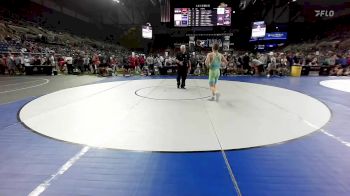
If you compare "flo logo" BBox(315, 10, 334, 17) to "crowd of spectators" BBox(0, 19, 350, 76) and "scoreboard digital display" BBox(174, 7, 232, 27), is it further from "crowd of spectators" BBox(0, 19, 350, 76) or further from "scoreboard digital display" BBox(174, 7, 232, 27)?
"scoreboard digital display" BBox(174, 7, 232, 27)

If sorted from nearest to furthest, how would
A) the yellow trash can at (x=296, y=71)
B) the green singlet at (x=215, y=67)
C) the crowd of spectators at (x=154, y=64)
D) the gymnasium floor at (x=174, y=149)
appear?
1. the gymnasium floor at (x=174, y=149)
2. the green singlet at (x=215, y=67)
3. the yellow trash can at (x=296, y=71)
4. the crowd of spectators at (x=154, y=64)

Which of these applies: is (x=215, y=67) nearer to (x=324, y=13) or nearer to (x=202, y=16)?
(x=202, y=16)

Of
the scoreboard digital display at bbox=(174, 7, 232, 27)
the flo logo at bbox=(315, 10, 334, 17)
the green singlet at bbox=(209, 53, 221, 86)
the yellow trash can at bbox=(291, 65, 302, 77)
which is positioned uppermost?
the flo logo at bbox=(315, 10, 334, 17)

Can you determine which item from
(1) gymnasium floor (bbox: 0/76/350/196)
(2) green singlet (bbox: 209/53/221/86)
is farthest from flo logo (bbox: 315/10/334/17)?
(2) green singlet (bbox: 209/53/221/86)

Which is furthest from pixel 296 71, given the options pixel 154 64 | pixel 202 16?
pixel 154 64

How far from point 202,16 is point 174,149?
65.0 feet

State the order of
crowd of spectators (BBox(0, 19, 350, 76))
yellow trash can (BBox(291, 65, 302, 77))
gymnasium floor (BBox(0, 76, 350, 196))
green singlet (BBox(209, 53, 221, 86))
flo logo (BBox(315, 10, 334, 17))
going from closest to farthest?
gymnasium floor (BBox(0, 76, 350, 196)) → green singlet (BBox(209, 53, 221, 86)) → yellow trash can (BBox(291, 65, 302, 77)) → crowd of spectators (BBox(0, 19, 350, 76)) → flo logo (BBox(315, 10, 334, 17))

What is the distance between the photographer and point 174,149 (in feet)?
13.4

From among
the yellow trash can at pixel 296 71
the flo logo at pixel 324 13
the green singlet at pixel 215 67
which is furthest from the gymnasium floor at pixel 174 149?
the flo logo at pixel 324 13

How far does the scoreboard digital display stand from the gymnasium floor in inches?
643

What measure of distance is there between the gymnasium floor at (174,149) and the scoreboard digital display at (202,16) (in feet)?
53.5

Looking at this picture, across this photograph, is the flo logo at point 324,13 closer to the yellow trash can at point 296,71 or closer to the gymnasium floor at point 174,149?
the yellow trash can at point 296,71

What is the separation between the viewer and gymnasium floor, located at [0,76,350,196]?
3.06 meters

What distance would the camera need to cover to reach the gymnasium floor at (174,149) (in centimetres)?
306
